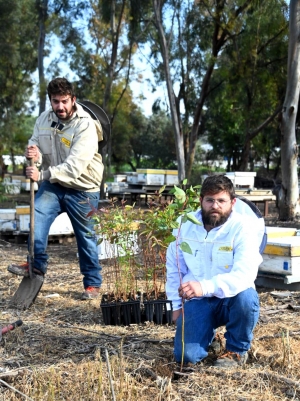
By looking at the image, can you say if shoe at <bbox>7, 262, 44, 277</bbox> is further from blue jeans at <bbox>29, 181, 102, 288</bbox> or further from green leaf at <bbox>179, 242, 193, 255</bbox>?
green leaf at <bbox>179, 242, 193, 255</bbox>

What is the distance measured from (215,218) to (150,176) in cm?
1469

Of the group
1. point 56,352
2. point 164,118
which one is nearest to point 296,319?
point 56,352

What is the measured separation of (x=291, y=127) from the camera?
39.1ft

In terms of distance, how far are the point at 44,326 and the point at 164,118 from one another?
41.8 metres

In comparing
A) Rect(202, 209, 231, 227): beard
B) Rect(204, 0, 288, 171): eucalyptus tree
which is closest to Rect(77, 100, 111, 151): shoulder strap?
Rect(202, 209, 231, 227): beard

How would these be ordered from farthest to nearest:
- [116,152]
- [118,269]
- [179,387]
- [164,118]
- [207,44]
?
[164,118] → [116,152] → [207,44] → [118,269] → [179,387]

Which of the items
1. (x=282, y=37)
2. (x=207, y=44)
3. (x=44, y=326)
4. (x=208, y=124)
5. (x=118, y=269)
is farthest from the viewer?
(x=208, y=124)

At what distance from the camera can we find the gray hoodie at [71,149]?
495 cm

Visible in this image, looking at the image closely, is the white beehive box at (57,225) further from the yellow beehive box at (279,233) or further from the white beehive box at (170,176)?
the white beehive box at (170,176)

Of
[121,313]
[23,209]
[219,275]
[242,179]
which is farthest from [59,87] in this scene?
[242,179]

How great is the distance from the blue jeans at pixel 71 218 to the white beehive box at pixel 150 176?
1263 centimetres

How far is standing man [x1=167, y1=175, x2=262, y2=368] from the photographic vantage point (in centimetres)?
322

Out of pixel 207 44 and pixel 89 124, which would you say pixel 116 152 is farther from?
pixel 89 124

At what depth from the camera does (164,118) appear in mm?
45406
